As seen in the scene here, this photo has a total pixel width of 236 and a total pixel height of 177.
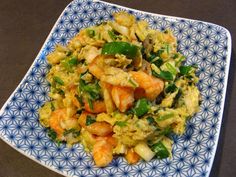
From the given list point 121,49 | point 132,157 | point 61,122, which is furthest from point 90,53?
point 132,157

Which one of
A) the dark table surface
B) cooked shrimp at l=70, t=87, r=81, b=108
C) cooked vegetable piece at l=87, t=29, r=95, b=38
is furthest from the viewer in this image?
cooked vegetable piece at l=87, t=29, r=95, b=38

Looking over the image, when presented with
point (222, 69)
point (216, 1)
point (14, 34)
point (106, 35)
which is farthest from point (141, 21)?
point (14, 34)

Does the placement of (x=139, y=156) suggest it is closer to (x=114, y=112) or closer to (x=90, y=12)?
(x=114, y=112)

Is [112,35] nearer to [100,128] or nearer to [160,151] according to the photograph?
[100,128]

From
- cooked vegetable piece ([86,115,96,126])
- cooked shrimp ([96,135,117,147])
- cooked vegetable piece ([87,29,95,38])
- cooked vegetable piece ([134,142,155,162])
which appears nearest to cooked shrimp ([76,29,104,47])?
cooked vegetable piece ([87,29,95,38])

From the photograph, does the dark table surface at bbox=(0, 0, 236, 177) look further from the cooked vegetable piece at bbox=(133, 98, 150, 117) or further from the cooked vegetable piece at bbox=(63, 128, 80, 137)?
the cooked vegetable piece at bbox=(133, 98, 150, 117)

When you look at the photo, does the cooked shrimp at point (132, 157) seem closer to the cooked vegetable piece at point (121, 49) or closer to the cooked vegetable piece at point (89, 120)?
the cooked vegetable piece at point (89, 120)
